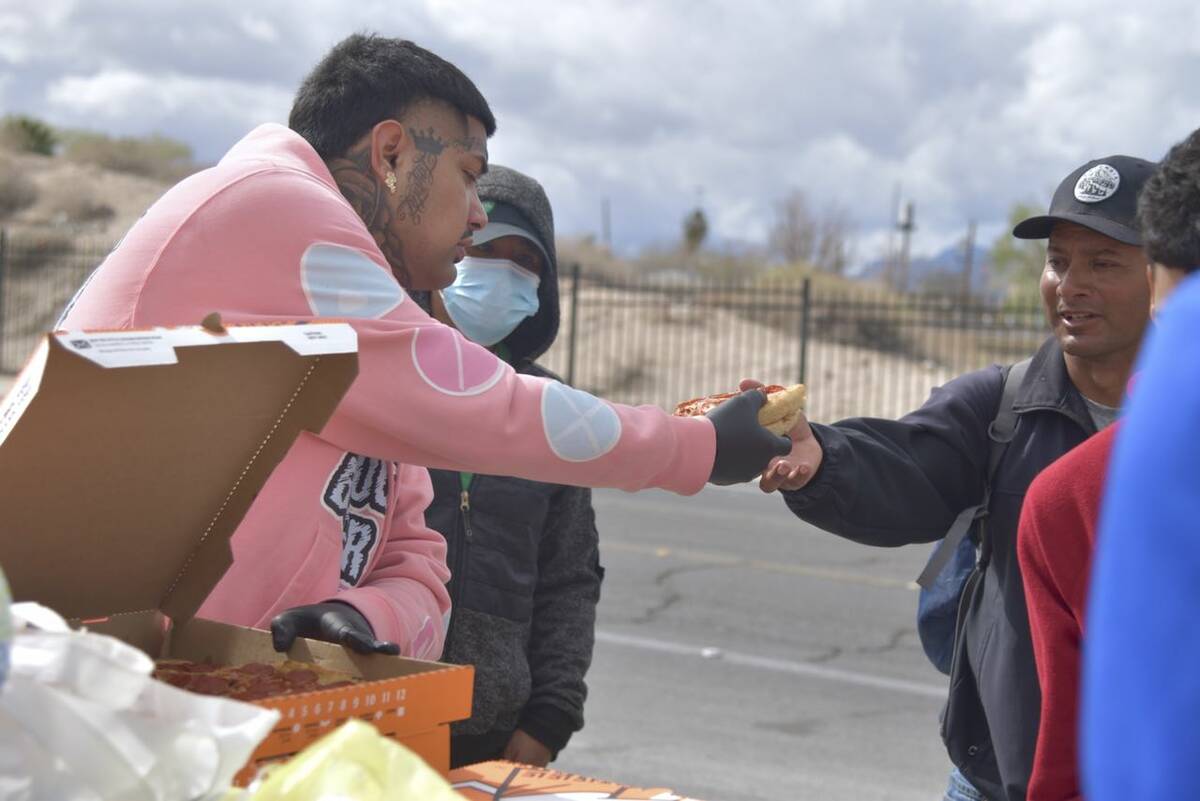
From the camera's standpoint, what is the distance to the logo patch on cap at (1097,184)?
303 cm

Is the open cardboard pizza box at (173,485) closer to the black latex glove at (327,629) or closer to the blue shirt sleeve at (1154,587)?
the black latex glove at (327,629)

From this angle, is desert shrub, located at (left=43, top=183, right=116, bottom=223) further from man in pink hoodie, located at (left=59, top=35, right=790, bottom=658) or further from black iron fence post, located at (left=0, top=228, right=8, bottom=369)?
man in pink hoodie, located at (left=59, top=35, right=790, bottom=658)

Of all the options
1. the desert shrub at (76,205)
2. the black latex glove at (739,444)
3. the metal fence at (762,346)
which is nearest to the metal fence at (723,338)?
the metal fence at (762,346)

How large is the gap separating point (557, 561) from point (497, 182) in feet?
3.34

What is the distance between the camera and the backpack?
3047 mm

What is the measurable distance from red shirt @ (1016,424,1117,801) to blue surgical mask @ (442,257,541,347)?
1984mm

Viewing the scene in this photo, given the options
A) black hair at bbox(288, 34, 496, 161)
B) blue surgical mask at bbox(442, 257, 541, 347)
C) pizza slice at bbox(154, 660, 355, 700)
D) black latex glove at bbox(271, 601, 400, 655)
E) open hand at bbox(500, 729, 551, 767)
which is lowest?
open hand at bbox(500, 729, 551, 767)

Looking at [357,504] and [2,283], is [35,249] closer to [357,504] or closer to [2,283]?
[2,283]

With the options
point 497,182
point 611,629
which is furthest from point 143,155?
point 497,182

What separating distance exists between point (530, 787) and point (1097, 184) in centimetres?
185

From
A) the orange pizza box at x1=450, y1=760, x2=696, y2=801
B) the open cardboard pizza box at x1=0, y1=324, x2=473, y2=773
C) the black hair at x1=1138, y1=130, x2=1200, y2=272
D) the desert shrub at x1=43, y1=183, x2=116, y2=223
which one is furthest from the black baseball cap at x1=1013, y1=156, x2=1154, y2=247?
the desert shrub at x1=43, y1=183, x2=116, y2=223

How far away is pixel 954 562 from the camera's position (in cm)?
315

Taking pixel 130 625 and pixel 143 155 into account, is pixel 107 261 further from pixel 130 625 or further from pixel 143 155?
pixel 143 155

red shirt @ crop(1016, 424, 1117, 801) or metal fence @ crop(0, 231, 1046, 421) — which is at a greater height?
red shirt @ crop(1016, 424, 1117, 801)
